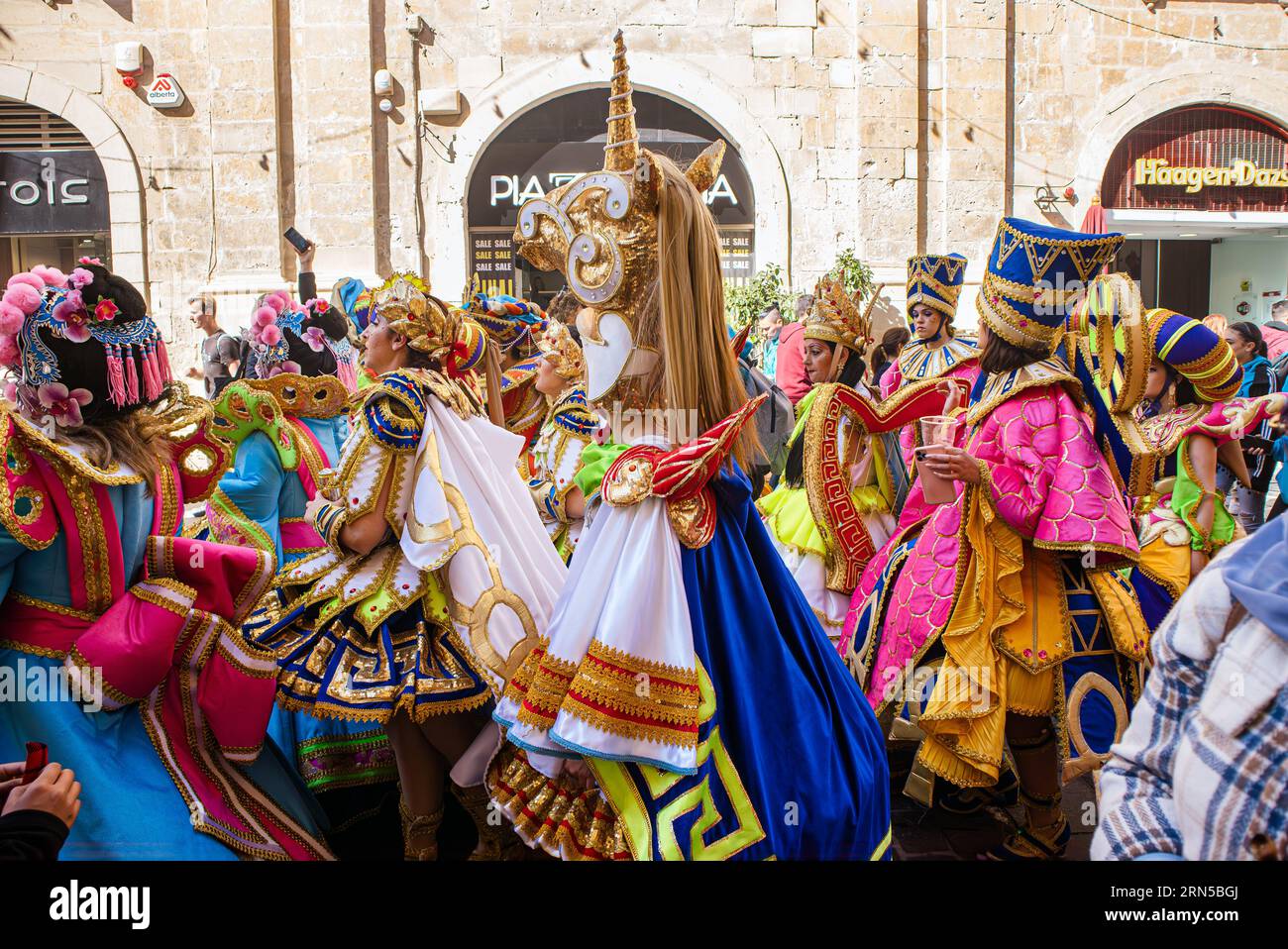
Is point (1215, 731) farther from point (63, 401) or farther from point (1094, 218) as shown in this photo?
point (1094, 218)

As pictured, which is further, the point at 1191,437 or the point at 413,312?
the point at 1191,437

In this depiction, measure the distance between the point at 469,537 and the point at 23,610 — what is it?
121 centimetres

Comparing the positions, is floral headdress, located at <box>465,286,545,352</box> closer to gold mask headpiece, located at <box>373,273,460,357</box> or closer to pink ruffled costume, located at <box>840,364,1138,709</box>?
gold mask headpiece, located at <box>373,273,460,357</box>

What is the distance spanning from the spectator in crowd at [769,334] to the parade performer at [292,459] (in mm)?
5807

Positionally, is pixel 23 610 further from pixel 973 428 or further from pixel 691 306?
pixel 973 428

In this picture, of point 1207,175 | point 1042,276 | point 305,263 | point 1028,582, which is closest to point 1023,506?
point 1028,582

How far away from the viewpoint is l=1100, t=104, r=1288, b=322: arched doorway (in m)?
15.1

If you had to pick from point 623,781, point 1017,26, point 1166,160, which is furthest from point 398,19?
point 623,781

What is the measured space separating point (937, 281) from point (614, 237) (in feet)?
13.8

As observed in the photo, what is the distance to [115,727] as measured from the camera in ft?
8.42

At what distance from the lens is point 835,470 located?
423 cm

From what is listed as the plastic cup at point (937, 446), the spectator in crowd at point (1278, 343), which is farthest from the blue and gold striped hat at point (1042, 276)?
the spectator in crowd at point (1278, 343)

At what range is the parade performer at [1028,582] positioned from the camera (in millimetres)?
3285

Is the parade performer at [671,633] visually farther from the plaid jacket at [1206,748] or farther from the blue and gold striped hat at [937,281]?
the blue and gold striped hat at [937,281]
